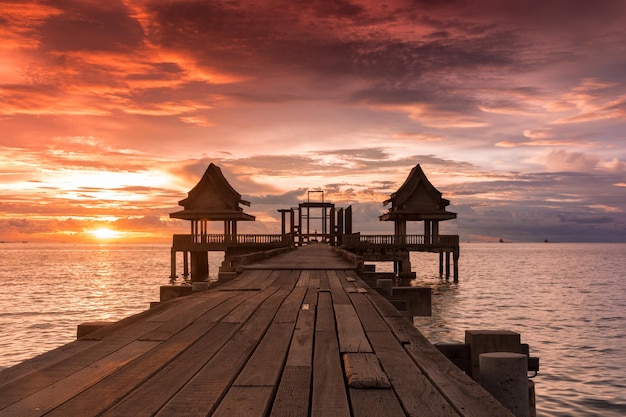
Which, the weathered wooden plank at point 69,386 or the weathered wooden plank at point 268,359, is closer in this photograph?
the weathered wooden plank at point 69,386

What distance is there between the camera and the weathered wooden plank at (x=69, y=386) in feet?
11.7

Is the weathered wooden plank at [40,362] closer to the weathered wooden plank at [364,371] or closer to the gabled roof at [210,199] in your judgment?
the weathered wooden plank at [364,371]

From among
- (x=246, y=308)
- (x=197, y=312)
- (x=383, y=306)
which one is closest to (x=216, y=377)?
(x=197, y=312)

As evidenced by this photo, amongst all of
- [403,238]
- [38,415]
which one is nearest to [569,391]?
[38,415]

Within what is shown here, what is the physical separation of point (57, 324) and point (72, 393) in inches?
1060

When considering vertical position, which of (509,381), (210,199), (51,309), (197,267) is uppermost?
(210,199)

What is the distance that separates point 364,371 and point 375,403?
2.18 ft

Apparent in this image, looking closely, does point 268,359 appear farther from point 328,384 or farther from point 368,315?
point 368,315

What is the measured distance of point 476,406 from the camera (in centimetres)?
369

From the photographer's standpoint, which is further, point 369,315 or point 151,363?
point 369,315

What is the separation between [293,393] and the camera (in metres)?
3.95

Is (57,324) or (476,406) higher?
(476,406)

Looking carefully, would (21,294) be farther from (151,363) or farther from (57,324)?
(151,363)

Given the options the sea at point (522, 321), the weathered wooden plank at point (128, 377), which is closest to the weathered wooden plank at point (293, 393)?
the weathered wooden plank at point (128, 377)
